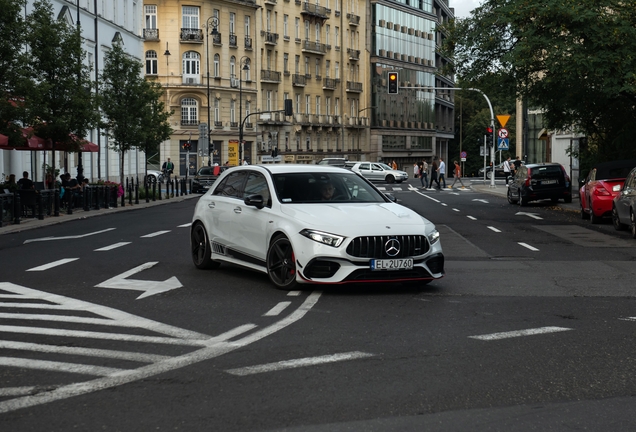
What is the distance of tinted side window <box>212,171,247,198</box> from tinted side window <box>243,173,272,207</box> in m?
0.14

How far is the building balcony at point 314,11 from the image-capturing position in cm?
10450

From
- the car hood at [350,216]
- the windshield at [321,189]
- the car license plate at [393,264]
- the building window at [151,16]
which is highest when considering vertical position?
the building window at [151,16]

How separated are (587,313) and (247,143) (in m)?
85.9

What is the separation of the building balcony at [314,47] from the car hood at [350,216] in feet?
307

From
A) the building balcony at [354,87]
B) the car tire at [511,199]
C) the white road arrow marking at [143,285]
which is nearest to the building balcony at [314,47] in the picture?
the building balcony at [354,87]

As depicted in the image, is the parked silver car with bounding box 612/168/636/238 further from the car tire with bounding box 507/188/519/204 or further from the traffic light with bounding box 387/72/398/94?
the traffic light with bounding box 387/72/398/94

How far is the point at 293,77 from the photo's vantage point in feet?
338

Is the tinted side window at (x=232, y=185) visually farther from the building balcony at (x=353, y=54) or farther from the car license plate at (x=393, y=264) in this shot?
the building balcony at (x=353, y=54)

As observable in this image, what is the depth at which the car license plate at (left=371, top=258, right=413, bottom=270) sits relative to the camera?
11475 millimetres

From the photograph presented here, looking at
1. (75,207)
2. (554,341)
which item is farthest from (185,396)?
(75,207)

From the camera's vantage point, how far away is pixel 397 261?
11547mm

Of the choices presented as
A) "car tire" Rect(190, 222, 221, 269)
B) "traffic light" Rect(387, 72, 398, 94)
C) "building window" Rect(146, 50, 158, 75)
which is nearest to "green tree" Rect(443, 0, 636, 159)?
"car tire" Rect(190, 222, 221, 269)

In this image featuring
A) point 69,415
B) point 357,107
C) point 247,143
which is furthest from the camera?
point 357,107

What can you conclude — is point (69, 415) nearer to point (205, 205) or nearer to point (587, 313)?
point (587, 313)
